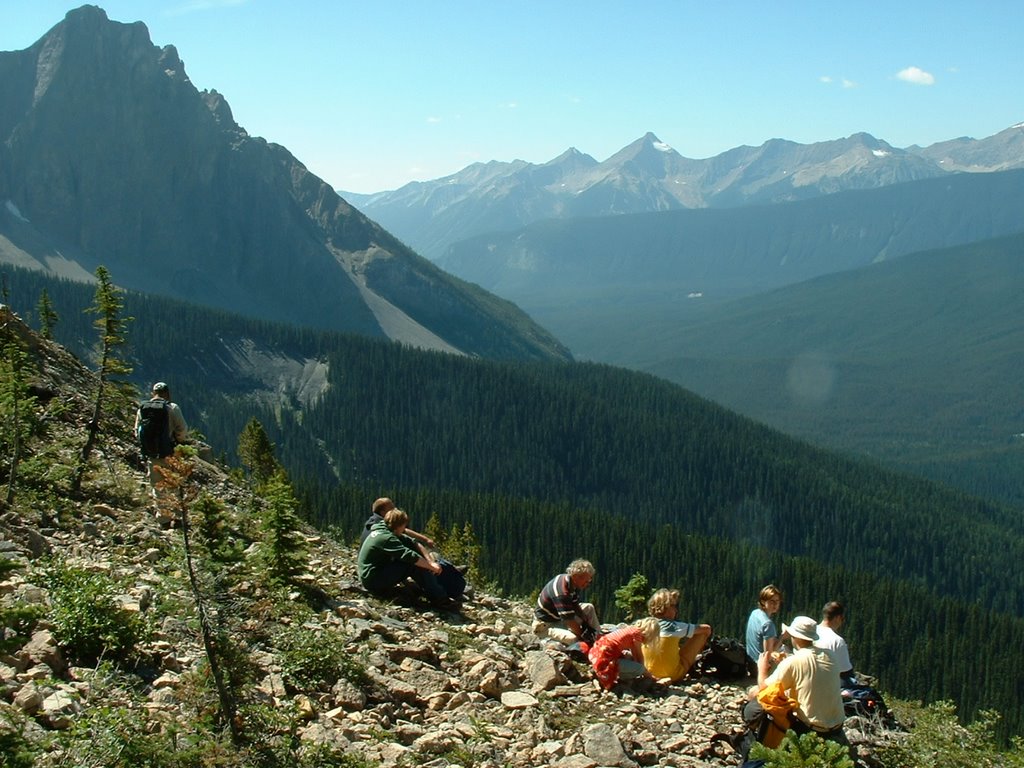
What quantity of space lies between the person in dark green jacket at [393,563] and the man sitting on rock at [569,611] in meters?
2.16

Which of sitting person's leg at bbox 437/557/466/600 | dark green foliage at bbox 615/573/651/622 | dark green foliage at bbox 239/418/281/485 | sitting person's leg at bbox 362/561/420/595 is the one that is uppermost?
sitting person's leg at bbox 362/561/420/595

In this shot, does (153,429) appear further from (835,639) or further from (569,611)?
(835,639)

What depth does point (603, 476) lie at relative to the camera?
543ft

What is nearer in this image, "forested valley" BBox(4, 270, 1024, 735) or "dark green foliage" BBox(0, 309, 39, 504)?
"dark green foliage" BBox(0, 309, 39, 504)

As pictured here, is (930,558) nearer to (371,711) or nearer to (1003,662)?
(1003,662)

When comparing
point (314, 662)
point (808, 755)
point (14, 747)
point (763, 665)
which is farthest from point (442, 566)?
point (14, 747)

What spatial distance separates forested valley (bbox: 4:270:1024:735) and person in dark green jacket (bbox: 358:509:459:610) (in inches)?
2855

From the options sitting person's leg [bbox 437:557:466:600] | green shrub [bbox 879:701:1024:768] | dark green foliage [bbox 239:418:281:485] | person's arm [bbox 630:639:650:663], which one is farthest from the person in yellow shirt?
dark green foliage [bbox 239:418:281:485]

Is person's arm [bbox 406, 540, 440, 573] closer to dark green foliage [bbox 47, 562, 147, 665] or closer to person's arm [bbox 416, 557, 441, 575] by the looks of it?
person's arm [bbox 416, 557, 441, 575]

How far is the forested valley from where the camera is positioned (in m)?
95.2

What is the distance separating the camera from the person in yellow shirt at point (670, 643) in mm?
16828

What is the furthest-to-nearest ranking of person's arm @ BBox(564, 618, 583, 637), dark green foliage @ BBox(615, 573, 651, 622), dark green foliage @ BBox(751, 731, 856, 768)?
1. dark green foliage @ BBox(615, 573, 651, 622)
2. person's arm @ BBox(564, 618, 583, 637)
3. dark green foliage @ BBox(751, 731, 856, 768)

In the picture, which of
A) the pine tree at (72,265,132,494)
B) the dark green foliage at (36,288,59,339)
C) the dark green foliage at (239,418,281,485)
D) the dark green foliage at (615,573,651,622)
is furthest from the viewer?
the dark green foliage at (239,418,281,485)

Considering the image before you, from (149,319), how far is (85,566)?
607 feet
